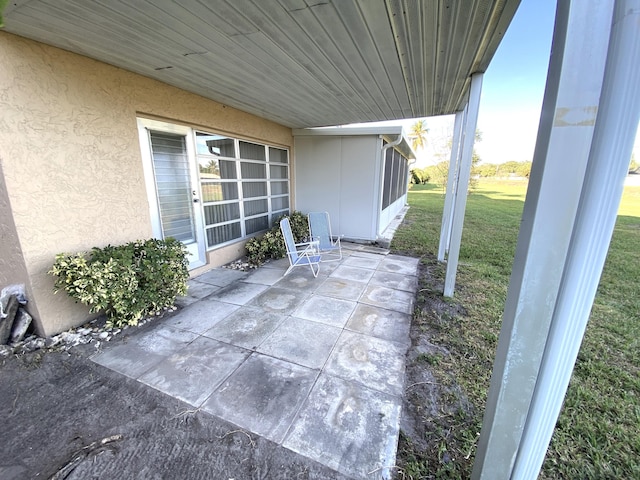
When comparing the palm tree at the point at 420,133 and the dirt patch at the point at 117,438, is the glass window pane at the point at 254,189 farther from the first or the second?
the palm tree at the point at 420,133

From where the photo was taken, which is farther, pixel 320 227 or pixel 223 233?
pixel 320 227

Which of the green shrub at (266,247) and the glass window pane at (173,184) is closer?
the glass window pane at (173,184)

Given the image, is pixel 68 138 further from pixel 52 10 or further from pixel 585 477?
pixel 585 477

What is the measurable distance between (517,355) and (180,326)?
3.14 meters

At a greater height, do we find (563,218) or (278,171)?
(278,171)

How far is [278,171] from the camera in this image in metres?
6.69

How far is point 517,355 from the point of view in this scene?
1.04 meters

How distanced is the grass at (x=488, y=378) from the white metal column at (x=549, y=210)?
0.64 meters

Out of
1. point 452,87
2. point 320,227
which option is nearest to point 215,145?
point 320,227

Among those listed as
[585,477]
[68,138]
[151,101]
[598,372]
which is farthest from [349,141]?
[585,477]

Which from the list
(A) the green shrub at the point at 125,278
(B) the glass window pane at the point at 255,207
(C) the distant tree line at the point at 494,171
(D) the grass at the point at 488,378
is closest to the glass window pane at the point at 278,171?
(B) the glass window pane at the point at 255,207

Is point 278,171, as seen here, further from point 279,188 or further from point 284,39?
point 284,39

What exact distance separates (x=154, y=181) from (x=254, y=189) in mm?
2387

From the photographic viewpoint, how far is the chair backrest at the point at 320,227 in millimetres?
5562
